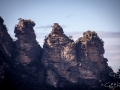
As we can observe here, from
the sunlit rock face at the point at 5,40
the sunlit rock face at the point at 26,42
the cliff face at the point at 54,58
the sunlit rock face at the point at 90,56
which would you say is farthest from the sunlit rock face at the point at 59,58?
the sunlit rock face at the point at 5,40

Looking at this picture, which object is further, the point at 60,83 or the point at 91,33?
the point at 91,33

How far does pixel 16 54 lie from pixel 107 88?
2534cm

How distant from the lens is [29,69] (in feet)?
189

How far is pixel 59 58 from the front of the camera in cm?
5850

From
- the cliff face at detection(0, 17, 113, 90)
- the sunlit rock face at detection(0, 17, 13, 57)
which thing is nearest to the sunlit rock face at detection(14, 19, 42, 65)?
the cliff face at detection(0, 17, 113, 90)

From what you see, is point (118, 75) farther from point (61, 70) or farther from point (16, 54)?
point (16, 54)

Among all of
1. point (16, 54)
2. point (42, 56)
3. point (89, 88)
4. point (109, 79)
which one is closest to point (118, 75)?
point (109, 79)

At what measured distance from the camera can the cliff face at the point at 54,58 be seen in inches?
2229

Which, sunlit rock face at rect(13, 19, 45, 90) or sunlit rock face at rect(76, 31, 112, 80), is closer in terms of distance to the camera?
sunlit rock face at rect(13, 19, 45, 90)

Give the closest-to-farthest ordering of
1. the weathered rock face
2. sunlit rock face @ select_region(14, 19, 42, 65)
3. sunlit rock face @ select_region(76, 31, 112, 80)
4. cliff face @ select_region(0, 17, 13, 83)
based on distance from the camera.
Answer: cliff face @ select_region(0, 17, 13, 83) < the weathered rock face < sunlit rock face @ select_region(14, 19, 42, 65) < sunlit rock face @ select_region(76, 31, 112, 80)

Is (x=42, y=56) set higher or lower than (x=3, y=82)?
higher

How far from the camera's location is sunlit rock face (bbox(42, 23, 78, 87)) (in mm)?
57219

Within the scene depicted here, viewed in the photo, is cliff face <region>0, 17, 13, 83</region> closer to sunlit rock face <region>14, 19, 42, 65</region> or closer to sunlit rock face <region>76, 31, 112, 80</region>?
sunlit rock face <region>14, 19, 42, 65</region>

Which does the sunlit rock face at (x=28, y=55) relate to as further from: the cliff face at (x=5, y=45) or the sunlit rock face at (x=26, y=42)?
the cliff face at (x=5, y=45)
